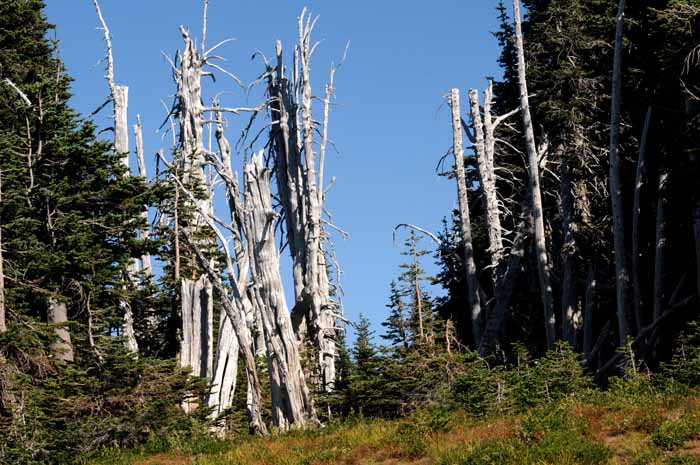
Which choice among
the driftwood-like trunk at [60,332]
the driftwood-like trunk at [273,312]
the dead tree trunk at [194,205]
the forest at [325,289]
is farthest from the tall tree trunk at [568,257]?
the driftwood-like trunk at [60,332]

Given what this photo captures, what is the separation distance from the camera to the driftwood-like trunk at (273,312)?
21719mm

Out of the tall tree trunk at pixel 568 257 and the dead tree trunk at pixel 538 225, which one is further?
the tall tree trunk at pixel 568 257

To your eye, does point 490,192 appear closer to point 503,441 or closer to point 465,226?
point 465,226

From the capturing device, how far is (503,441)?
46.0ft

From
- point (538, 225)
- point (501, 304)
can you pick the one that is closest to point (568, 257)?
point (538, 225)

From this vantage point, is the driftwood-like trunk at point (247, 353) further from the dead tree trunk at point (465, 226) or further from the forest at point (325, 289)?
the dead tree trunk at point (465, 226)

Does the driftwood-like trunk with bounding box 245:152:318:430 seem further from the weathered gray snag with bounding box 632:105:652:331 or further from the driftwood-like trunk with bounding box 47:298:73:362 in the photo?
the weathered gray snag with bounding box 632:105:652:331

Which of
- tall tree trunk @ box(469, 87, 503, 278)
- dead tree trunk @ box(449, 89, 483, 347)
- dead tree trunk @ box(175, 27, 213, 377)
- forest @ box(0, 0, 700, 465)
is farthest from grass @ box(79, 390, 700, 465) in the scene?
tall tree trunk @ box(469, 87, 503, 278)

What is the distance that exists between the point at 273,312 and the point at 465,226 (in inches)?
524

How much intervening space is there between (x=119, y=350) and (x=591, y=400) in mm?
10953

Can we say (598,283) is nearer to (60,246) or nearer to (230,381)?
(230,381)

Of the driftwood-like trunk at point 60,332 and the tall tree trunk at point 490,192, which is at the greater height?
the tall tree trunk at point 490,192

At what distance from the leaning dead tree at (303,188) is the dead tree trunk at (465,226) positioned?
15.3 feet

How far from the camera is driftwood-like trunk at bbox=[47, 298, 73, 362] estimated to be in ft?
75.6
